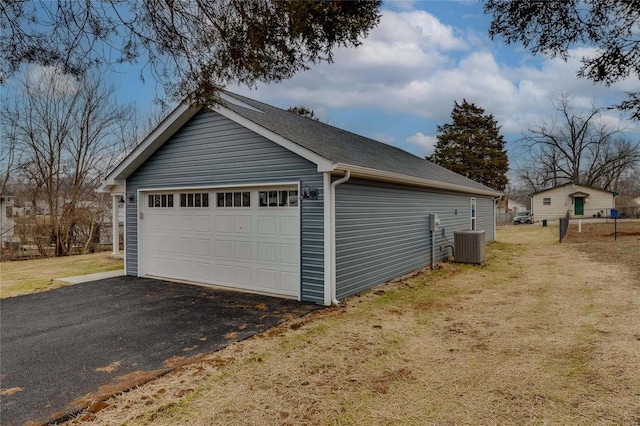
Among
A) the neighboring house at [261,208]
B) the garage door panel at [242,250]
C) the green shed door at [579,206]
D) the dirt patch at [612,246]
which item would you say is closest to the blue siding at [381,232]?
the neighboring house at [261,208]

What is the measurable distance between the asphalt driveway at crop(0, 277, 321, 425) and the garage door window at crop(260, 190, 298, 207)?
174cm

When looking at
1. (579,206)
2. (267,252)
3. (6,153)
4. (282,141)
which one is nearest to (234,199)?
(267,252)

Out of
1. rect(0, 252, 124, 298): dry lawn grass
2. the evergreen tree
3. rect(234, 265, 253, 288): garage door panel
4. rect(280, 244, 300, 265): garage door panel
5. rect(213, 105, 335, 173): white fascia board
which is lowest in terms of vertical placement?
rect(0, 252, 124, 298): dry lawn grass

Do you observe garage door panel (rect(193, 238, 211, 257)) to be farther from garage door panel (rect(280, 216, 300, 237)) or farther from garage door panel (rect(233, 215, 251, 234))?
garage door panel (rect(280, 216, 300, 237))

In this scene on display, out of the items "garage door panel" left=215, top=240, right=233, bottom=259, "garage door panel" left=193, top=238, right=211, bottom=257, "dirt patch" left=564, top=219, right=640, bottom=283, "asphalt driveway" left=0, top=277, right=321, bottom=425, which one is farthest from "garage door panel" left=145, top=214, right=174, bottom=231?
"dirt patch" left=564, top=219, right=640, bottom=283

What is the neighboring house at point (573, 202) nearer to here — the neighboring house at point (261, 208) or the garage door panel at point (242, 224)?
the neighboring house at point (261, 208)

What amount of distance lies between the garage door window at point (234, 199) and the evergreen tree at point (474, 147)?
30018 millimetres

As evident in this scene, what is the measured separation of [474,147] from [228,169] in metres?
31.9

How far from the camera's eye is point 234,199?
290 inches

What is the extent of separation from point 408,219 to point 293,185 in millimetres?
3672

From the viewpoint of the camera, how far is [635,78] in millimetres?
3271

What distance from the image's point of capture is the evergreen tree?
33594 millimetres

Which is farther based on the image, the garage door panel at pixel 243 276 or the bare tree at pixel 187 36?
the garage door panel at pixel 243 276

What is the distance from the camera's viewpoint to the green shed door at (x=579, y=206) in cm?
2967
